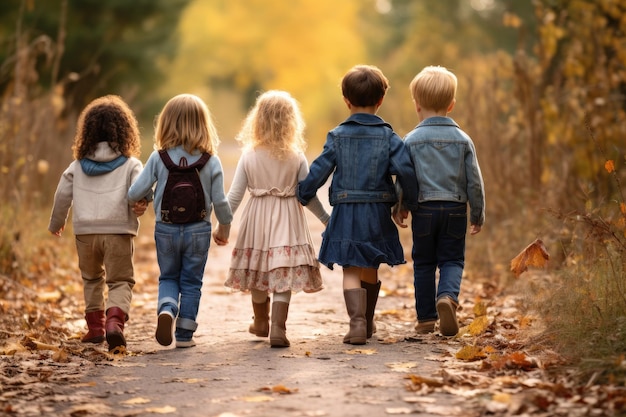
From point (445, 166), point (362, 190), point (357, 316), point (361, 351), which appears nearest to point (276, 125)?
point (362, 190)

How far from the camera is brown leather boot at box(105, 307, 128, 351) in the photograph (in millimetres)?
5766

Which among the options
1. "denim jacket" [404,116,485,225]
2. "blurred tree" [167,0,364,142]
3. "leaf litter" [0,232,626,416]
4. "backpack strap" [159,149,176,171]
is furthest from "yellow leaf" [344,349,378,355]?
"blurred tree" [167,0,364,142]

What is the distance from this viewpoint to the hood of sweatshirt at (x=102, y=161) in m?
6.10

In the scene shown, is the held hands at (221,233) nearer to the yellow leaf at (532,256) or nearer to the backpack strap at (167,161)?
the backpack strap at (167,161)

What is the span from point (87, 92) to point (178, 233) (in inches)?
413

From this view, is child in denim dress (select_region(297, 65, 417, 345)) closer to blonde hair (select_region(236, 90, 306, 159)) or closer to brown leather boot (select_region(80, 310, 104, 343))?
blonde hair (select_region(236, 90, 306, 159))

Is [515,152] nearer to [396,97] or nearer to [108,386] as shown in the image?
[108,386]

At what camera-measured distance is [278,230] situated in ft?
19.8

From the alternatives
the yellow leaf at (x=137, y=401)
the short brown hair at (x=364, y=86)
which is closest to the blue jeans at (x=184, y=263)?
the short brown hair at (x=364, y=86)

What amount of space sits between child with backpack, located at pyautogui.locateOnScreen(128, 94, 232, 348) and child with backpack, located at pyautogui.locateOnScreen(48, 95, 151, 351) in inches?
7.5

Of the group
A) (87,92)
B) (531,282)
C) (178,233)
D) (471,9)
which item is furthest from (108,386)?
(471,9)

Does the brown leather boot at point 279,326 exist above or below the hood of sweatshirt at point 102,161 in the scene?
below

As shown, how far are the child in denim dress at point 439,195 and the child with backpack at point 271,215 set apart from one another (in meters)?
0.64

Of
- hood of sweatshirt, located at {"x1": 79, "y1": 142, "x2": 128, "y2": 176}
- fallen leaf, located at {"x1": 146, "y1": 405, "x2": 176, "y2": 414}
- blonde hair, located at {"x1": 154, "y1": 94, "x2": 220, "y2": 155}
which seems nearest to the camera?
fallen leaf, located at {"x1": 146, "y1": 405, "x2": 176, "y2": 414}
